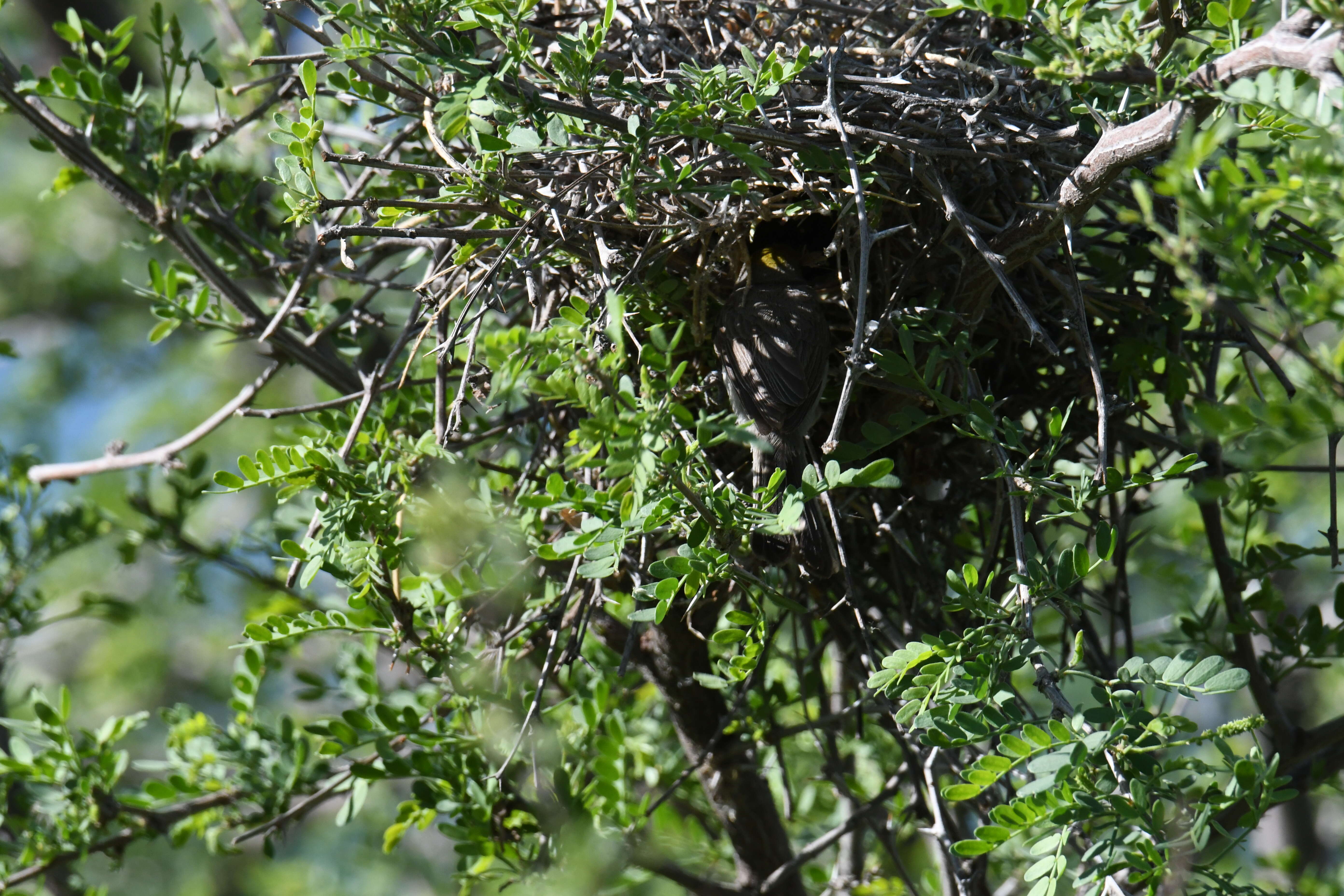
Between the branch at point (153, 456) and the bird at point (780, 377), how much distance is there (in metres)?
0.90

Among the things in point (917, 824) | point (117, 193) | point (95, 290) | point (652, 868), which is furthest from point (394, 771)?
point (95, 290)

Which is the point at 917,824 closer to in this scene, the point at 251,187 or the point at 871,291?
the point at 871,291

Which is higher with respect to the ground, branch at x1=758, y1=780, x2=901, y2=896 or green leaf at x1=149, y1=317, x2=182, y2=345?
green leaf at x1=149, y1=317, x2=182, y2=345

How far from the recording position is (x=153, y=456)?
208cm

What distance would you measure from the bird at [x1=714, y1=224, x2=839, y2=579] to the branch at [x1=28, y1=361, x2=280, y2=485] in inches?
35.4

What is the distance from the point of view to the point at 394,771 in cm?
173

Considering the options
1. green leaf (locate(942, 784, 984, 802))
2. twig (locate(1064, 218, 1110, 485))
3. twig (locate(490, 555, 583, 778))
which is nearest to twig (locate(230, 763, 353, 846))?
twig (locate(490, 555, 583, 778))

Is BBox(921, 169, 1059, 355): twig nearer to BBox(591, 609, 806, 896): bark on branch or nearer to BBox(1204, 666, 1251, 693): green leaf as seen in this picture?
BBox(1204, 666, 1251, 693): green leaf

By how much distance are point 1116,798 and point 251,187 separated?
74.3 inches

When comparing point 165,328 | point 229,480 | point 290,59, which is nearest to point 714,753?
point 229,480

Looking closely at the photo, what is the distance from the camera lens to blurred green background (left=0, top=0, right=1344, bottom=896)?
16.3 feet

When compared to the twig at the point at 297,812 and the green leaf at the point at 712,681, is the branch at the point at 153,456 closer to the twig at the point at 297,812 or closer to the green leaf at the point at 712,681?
the twig at the point at 297,812

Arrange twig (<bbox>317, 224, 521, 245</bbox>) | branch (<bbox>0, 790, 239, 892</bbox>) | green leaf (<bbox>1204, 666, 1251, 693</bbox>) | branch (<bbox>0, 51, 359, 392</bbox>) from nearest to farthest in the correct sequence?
green leaf (<bbox>1204, 666, 1251, 693</bbox>), twig (<bbox>317, 224, 521, 245</bbox>), branch (<bbox>0, 51, 359, 392</bbox>), branch (<bbox>0, 790, 239, 892</bbox>)

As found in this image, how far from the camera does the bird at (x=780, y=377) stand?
151 cm
